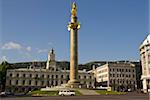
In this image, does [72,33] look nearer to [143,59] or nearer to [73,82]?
[73,82]

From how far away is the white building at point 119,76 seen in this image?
395ft

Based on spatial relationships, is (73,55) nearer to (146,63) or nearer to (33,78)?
(146,63)

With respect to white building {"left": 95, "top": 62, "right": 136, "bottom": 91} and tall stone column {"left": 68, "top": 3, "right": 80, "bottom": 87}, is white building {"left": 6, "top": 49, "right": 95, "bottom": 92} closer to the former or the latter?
white building {"left": 95, "top": 62, "right": 136, "bottom": 91}

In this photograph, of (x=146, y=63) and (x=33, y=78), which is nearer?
(x=146, y=63)

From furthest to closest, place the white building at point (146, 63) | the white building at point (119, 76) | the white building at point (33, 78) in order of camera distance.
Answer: the white building at point (33, 78) < the white building at point (119, 76) < the white building at point (146, 63)

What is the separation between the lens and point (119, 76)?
12294cm

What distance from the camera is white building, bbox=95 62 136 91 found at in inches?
4744

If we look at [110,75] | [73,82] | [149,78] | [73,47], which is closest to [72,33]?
[73,47]

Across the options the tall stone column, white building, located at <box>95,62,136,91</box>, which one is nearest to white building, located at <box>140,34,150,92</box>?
white building, located at <box>95,62,136,91</box>

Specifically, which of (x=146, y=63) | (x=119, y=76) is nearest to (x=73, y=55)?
(x=146, y=63)

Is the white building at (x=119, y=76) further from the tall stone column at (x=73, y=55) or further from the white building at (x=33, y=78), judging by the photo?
the tall stone column at (x=73, y=55)

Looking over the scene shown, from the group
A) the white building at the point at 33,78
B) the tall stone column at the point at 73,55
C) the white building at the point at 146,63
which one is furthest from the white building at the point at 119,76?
the tall stone column at the point at 73,55

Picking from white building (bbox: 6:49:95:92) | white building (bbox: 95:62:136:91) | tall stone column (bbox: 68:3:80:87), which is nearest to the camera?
tall stone column (bbox: 68:3:80:87)

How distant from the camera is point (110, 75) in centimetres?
12069
